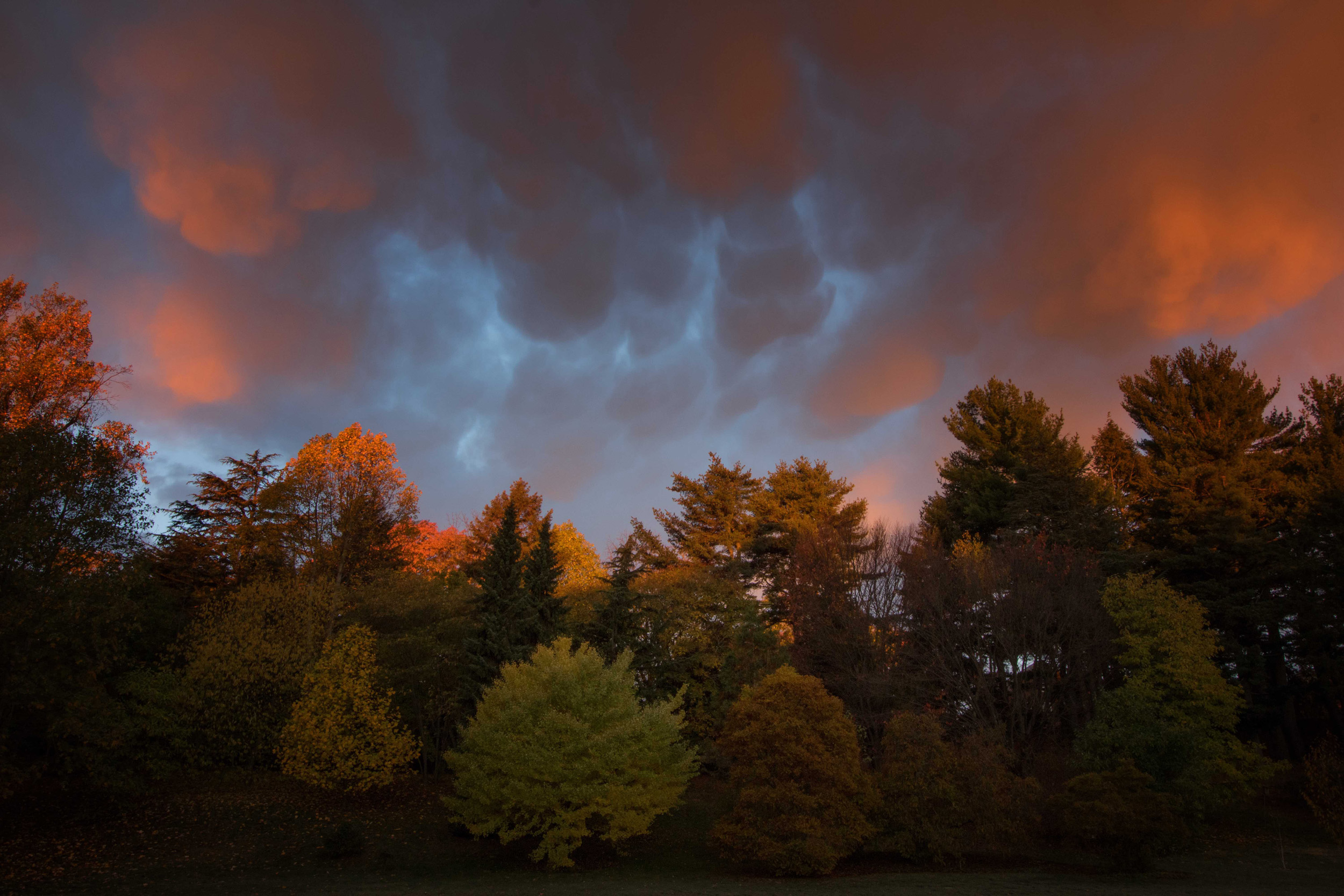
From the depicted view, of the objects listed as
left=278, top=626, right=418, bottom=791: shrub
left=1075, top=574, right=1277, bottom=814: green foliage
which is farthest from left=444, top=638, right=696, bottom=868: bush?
left=1075, top=574, right=1277, bottom=814: green foliage

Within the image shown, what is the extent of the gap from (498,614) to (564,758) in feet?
Answer: 24.2

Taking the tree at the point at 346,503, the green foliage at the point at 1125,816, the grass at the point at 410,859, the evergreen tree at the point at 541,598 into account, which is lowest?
the grass at the point at 410,859

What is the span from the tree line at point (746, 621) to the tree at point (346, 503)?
15 cm

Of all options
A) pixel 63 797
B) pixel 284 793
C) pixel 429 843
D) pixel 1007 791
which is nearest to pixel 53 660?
pixel 63 797

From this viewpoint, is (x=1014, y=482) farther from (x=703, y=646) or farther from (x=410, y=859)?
(x=410, y=859)

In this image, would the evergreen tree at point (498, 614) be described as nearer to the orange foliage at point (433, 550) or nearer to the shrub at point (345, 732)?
the shrub at point (345, 732)

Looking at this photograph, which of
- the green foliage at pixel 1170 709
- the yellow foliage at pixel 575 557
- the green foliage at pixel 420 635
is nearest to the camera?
the green foliage at pixel 1170 709

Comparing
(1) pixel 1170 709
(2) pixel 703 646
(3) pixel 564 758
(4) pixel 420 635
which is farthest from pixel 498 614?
(1) pixel 1170 709

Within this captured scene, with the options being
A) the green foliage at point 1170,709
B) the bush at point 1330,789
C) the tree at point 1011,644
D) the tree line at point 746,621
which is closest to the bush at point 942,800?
the tree line at point 746,621

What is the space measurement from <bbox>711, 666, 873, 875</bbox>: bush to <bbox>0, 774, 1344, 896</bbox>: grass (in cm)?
81

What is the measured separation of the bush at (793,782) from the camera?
1998 cm

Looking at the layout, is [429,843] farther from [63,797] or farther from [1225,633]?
[1225,633]

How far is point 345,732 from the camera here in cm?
2570

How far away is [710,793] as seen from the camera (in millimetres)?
30312
